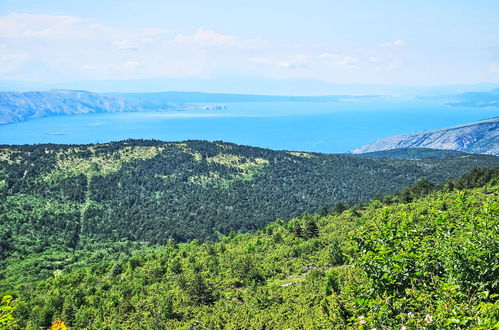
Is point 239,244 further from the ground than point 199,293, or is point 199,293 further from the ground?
point 199,293

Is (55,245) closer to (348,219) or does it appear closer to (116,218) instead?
(116,218)

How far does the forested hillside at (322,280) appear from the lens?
35.4 ft

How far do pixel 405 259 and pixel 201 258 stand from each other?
1549 inches

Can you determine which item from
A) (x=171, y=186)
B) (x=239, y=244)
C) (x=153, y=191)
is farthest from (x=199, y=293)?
(x=171, y=186)

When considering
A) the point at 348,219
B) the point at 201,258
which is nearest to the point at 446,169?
the point at 348,219

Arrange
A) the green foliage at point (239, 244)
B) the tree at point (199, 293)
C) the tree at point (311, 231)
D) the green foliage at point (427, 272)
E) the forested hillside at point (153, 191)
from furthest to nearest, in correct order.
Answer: the forested hillside at point (153, 191)
the tree at point (311, 231)
the tree at point (199, 293)
the green foliage at point (239, 244)
the green foliage at point (427, 272)

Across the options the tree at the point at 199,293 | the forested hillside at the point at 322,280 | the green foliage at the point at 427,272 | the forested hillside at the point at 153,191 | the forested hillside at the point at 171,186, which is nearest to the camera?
the green foliage at the point at 427,272

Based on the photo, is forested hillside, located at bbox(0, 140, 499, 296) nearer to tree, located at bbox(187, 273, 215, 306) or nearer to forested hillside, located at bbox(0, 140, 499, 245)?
forested hillside, located at bbox(0, 140, 499, 245)

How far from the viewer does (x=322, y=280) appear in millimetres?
31719

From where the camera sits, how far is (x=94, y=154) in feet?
465

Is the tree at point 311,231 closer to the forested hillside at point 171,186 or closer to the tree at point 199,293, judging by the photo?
the tree at point 199,293

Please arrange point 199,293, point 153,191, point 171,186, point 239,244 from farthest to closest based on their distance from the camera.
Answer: point 171,186
point 153,191
point 239,244
point 199,293

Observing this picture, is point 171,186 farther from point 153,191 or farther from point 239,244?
point 239,244

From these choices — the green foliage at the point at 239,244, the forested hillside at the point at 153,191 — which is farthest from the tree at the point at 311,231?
the forested hillside at the point at 153,191
